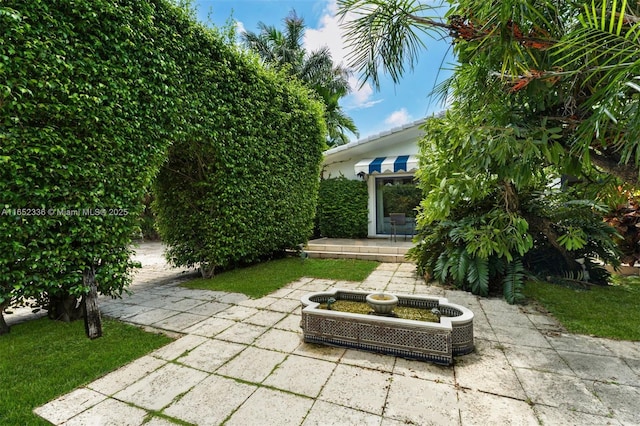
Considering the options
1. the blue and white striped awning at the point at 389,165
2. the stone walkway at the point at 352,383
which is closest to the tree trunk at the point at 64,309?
the stone walkway at the point at 352,383

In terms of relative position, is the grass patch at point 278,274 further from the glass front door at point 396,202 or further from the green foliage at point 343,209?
the glass front door at point 396,202

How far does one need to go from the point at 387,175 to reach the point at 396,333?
12865mm

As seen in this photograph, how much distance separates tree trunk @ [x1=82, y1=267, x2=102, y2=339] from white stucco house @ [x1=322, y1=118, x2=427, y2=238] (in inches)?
489

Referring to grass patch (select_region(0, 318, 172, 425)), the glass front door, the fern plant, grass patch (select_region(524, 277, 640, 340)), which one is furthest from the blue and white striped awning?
grass patch (select_region(0, 318, 172, 425))

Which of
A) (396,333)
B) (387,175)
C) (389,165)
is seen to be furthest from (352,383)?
(387,175)

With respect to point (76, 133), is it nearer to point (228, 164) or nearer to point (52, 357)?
point (52, 357)

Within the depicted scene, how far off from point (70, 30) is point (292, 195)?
791 centimetres

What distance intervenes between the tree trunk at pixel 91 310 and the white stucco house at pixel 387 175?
12409 millimetres

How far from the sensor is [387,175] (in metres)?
16.1

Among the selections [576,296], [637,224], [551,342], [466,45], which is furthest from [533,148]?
[637,224]

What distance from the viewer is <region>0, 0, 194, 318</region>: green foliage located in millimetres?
4020

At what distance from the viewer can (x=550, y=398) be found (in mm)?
3129

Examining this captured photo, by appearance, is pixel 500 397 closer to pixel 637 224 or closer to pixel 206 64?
pixel 206 64

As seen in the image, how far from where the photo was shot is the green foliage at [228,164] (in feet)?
24.1
